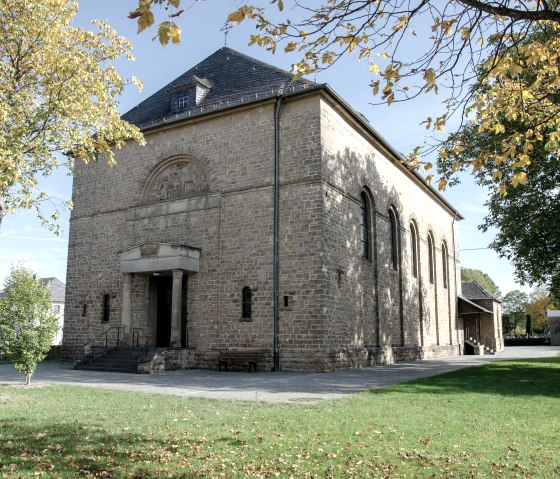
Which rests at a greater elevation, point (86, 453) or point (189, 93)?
point (189, 93)

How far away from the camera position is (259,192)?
1844 cm

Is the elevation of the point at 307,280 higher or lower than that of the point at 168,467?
higher

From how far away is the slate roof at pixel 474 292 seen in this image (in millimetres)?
39025

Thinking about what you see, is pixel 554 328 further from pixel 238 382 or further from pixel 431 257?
pixel 238 382

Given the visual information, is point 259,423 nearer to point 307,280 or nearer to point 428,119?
point 428,119

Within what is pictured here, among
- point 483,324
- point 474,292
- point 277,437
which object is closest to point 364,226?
point 277,437

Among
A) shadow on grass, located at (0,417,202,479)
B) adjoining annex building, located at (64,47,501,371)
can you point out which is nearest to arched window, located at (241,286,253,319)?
adjoining annex building, located at (64,47,501,371)

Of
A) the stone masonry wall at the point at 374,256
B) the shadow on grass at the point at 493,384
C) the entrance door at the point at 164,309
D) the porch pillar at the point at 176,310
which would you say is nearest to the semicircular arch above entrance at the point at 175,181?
the entrance door at the point at 164,309

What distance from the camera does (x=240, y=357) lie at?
1733cm

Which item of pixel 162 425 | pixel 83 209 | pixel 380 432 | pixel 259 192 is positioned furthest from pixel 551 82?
pixel 83 209

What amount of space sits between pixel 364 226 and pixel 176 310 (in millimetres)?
8605

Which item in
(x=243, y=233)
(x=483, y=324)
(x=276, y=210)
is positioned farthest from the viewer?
(x=483, y=324)

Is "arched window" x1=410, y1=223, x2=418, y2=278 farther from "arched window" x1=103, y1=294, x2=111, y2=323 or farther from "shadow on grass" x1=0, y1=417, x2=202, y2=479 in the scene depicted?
"shadow on grass" x1=0, y1=417, x2=202, y2=479

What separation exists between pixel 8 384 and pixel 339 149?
1304 centimetres
